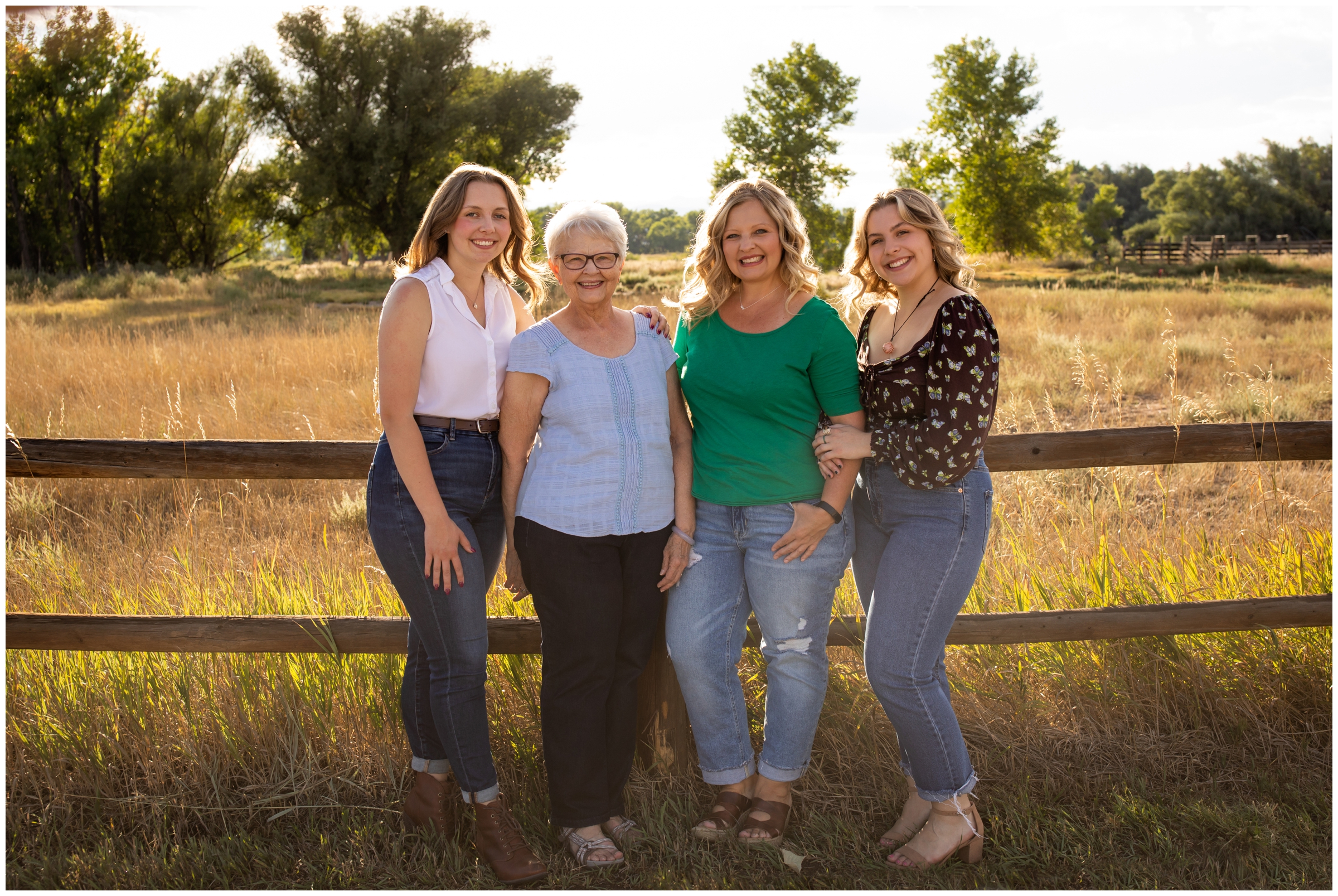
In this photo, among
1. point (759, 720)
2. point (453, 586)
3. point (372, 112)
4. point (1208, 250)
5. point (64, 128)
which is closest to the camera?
point (453, 586)

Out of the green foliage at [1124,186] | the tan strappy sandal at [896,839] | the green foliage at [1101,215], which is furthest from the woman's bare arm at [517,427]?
the green foliage at [1124,186]

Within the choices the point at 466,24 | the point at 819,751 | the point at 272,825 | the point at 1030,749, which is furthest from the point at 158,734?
the point at 466,24

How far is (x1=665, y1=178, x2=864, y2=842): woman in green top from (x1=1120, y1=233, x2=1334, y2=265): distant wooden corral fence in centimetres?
4421

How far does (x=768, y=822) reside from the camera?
117 inches

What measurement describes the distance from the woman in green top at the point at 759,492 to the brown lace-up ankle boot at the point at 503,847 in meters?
0.58

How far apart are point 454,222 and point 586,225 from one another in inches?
17.4

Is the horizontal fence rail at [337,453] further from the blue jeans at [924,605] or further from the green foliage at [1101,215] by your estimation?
the green foliage at [1101,215]

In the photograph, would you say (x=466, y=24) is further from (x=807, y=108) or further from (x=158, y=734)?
(x=158, y=734)

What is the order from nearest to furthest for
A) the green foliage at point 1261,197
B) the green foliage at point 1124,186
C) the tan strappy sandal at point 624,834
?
the tan strappy sandal at point 624,834, the green foliage at point 1261,197, the green foliage at point 1124,186

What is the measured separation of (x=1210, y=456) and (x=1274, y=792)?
1306 mm

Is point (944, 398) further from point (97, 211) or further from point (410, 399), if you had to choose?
point (97, 211)

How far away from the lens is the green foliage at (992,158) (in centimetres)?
4009

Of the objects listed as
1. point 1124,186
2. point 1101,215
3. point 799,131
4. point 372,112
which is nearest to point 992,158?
point 799,131

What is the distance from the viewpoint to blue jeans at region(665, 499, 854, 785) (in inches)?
112
